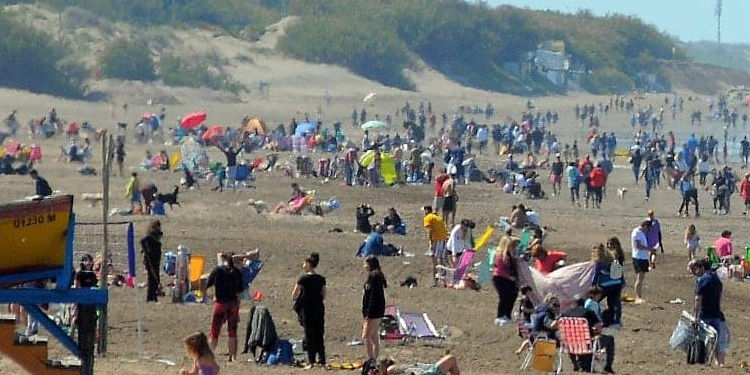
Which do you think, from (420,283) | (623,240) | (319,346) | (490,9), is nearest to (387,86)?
(490,9)

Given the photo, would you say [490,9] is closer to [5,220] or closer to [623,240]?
[623,240]

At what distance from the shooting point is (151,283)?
20.3m

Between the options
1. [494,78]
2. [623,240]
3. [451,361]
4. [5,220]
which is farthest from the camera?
[494,78]

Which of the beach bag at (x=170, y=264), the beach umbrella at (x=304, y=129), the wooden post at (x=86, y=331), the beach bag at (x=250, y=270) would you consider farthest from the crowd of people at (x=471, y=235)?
the beach bag at (x=170, y=264)

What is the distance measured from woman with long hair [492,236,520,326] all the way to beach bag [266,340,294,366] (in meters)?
3.32

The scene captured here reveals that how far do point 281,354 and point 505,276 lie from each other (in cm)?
351

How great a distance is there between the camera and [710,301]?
1802cm

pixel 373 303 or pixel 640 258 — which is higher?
pixel 373 303

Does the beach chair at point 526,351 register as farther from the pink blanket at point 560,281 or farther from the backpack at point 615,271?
the backpack at point 615,271

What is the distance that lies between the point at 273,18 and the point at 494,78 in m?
13.2

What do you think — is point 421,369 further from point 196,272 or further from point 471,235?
point 471,235

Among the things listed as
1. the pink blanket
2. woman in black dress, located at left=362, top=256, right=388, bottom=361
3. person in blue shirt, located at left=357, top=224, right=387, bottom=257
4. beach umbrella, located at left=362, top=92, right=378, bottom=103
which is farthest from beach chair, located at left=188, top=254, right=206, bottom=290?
beach umbrella, located at left=362, top=92, right=378, bottom=103

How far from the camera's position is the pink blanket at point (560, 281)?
19328 millimetres

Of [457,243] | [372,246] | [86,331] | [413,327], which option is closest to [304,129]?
[372,246]
